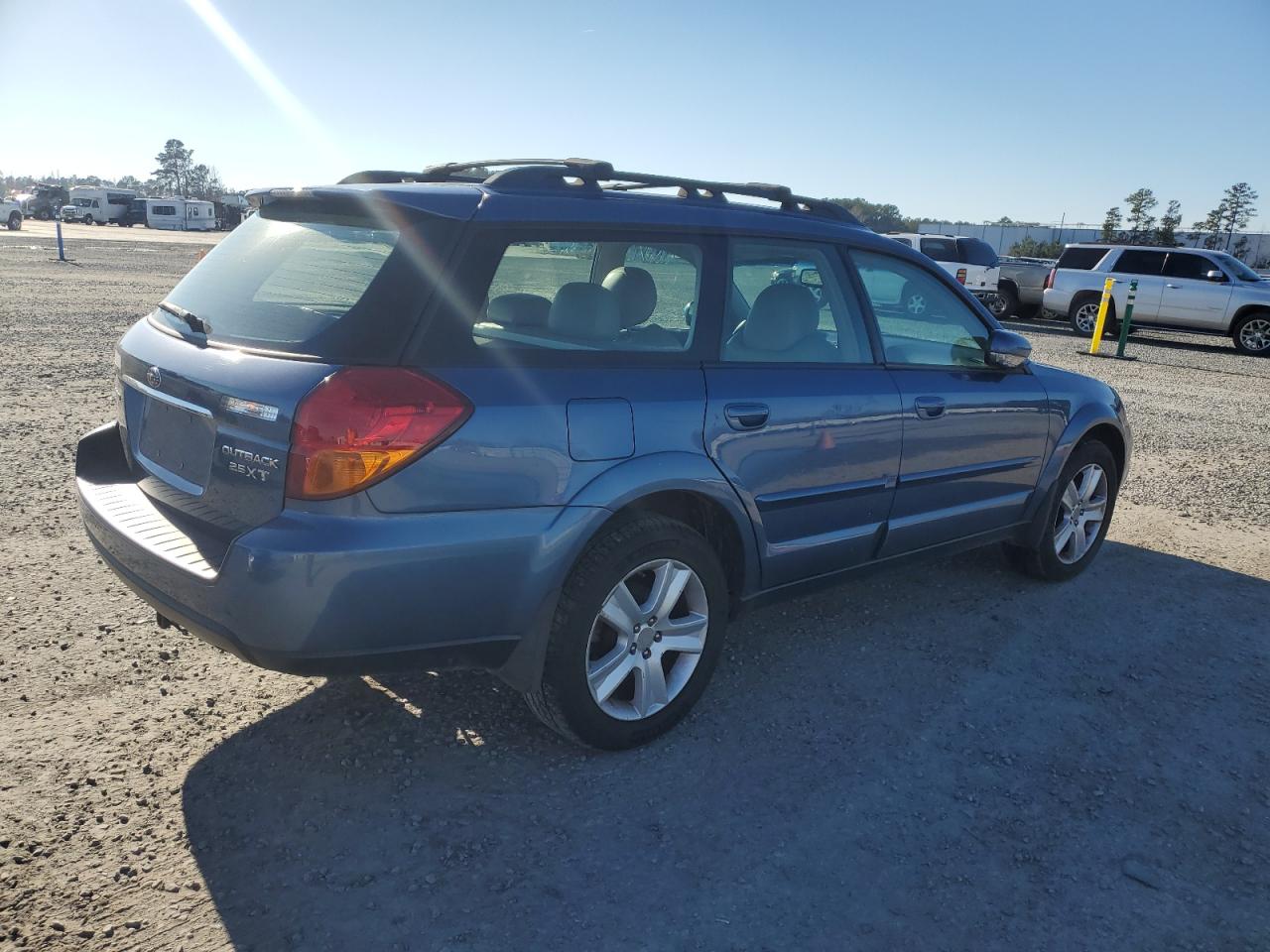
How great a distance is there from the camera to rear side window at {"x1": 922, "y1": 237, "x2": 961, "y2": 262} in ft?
68.8

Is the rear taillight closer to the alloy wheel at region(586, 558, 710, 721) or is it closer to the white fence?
the alloy wheel at region(586, 558, 710, 721)

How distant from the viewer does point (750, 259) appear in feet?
11.6

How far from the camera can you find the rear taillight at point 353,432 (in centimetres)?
246

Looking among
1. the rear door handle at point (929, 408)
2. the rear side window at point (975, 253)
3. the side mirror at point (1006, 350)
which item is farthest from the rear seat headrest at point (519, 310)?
the rear side window at point (975, 253)

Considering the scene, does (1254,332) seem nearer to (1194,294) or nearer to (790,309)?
(1194,294)

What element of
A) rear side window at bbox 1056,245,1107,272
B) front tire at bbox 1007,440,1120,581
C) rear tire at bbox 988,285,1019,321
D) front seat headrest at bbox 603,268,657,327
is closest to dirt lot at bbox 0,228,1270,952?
front tire at bbox 1007,440,1120,581

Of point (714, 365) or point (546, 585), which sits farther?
point (714, 365)

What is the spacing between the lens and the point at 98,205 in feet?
213

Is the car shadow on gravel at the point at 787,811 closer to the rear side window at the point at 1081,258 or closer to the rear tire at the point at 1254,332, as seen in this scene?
the rear tire at the point at 1254,332


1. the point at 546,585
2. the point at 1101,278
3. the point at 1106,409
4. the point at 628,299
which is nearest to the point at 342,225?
the point at 628,299

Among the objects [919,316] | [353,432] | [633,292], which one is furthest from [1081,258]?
[353,432]

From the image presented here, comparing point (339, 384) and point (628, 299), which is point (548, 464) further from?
point (628, 299)

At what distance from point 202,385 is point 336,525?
0.64 meters

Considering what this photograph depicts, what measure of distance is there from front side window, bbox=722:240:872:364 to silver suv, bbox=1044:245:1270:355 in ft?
53.8
